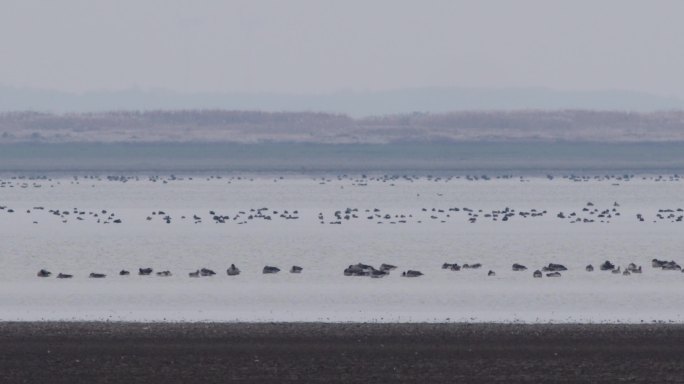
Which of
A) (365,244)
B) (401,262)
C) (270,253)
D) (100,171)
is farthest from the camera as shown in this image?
(100,171)

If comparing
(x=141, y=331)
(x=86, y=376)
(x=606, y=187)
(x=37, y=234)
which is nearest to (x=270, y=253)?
(x=37, y=234)

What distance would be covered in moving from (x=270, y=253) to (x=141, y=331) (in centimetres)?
1297

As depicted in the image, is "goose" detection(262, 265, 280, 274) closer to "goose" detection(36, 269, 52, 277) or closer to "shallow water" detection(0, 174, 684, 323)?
"shallow water" detection(0, 174, 684, 323)

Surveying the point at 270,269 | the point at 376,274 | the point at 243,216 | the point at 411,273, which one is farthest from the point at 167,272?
the point at 243,216

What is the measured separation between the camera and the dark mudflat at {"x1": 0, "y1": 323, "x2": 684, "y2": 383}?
15.4 meters

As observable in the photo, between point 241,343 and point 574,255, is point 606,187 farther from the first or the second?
point 241,343

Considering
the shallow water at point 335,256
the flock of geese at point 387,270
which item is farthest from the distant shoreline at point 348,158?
the flock of geese at point 387,270

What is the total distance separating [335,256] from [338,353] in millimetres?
13725

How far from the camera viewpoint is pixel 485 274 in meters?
26.6

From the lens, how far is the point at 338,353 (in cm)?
1667

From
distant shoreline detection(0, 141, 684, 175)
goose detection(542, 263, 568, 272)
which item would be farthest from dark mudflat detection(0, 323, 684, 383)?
distant shoreline detection(0, 141, 684, 175)

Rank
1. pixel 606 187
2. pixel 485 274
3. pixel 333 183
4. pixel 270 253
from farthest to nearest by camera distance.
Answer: pixel 333 183, pixel 606 187, pixel 270 253, pixel 485 274

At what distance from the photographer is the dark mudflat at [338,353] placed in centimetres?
1536

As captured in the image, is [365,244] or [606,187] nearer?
[365,244]
